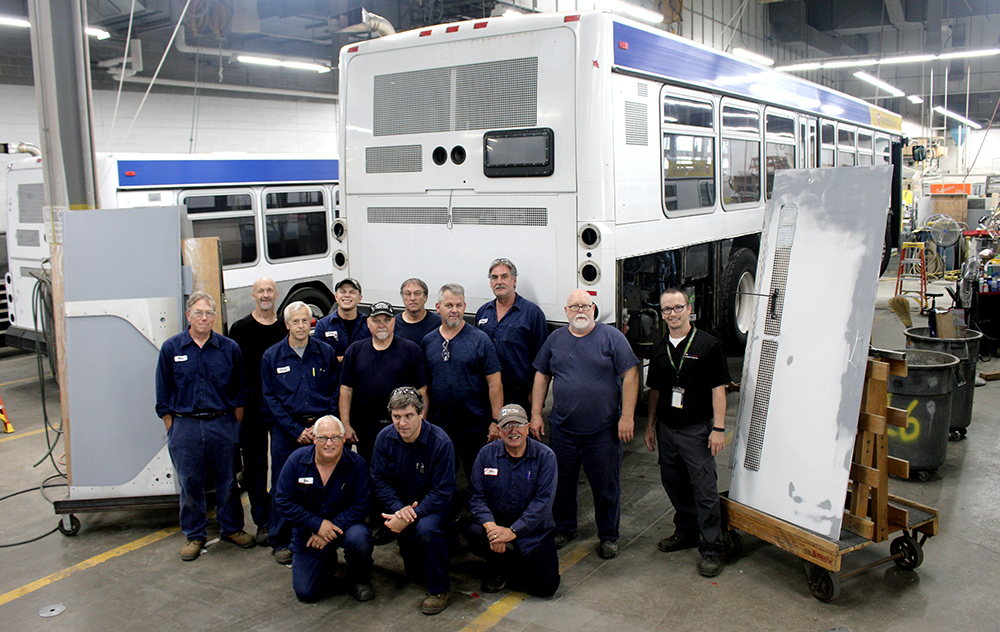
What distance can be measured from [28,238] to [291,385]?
688cm

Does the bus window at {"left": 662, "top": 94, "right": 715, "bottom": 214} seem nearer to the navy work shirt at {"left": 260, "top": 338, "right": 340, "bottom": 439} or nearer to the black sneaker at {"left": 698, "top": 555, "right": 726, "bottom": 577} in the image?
the black sneaker at {"left": 698, "top": 555, "right": 726, "bottom": 577}

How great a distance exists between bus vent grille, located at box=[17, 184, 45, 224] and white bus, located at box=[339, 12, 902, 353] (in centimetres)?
520

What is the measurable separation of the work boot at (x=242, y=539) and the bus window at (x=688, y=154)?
4.23 m

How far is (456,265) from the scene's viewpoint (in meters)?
6.44

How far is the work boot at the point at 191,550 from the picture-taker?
16.6 ft

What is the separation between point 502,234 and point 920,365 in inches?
137

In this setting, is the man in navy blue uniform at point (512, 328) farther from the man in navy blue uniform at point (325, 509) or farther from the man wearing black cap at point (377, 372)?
the man in navy blue uniform at point (325, 509)

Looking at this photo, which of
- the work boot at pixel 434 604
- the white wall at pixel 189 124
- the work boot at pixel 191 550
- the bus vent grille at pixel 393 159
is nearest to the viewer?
the work boot at pixel 434 604

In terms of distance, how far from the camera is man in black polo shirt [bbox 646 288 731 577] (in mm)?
4605

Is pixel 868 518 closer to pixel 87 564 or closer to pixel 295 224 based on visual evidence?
pixel 87 564

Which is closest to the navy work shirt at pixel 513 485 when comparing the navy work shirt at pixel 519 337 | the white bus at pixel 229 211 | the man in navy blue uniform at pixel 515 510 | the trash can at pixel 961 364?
the man in navy blue uniform at pixel 515 510

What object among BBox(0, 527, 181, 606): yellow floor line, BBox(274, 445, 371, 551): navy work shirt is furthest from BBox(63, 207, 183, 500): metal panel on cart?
BBox(274, 445, 371, 551): navy work shirt

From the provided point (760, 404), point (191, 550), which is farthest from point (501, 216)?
point (191, 550)

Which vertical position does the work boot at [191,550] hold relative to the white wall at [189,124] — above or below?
below
